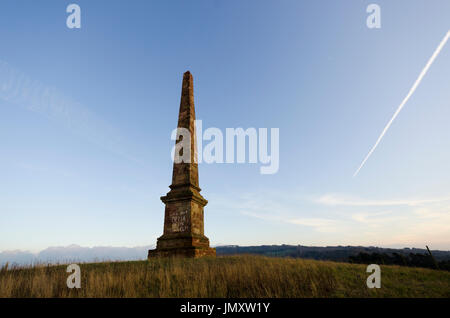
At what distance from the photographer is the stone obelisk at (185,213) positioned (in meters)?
9.20

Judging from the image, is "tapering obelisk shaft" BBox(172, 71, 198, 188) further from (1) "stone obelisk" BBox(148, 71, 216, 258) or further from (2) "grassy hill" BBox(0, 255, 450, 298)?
(2) "grassy hill" BBox(0, 255, 450, 298)

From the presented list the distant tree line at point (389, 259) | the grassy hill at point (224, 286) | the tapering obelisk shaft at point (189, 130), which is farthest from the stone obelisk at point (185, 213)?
the distant tree line at point (389, 259)

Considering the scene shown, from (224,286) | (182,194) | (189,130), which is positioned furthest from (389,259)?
(224,286)

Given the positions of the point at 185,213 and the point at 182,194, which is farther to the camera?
the point at 182,194

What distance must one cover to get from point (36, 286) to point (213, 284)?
3.62m

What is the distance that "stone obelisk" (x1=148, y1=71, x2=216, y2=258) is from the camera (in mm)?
9203

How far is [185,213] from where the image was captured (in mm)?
9773

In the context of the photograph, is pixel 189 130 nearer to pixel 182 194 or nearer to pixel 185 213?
pixel 182 194

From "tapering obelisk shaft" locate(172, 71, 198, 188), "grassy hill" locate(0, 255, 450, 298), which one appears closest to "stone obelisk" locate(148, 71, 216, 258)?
"tapering obelisk shaft" locate(172, 71, 198, 188)
